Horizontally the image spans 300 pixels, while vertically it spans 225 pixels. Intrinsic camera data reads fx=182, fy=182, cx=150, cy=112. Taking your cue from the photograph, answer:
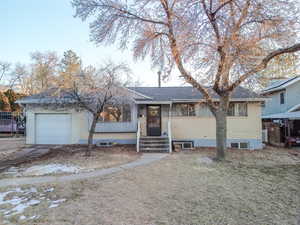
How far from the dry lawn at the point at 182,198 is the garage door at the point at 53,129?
775 centimetres

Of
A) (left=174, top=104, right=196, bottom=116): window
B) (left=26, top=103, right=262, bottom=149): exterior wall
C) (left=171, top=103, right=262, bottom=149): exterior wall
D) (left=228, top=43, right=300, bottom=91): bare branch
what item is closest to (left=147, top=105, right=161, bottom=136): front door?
(left=26, top=103, right=262, bottom=149): exterior wall

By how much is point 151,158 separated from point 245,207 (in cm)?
543

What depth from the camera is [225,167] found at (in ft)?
24.3

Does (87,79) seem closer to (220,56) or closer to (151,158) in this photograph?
(151,158)

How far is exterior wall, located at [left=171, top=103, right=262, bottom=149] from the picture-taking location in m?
12.1

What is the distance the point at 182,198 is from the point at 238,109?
31.8 feet

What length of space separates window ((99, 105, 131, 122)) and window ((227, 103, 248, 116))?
693 cm

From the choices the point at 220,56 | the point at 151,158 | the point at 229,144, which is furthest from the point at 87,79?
the point at 229,144

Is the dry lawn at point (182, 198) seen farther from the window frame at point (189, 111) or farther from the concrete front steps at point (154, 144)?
the window frame at point (189, 111)

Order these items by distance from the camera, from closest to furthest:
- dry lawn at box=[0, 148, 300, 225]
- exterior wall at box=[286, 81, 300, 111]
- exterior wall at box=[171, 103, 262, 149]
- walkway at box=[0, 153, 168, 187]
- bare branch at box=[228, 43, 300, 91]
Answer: dry lawn at box=[0, 148, 300, 225]
walkway at box=[0, 153, 168, 187]
bare branch at box=[228, 43, 300, 91]
exterior wall at box=[171, 103, 262, 149]
exterior wall at box=[286, 81, 300, 111]

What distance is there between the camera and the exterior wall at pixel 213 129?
1209 centimetres

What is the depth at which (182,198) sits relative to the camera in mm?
4438

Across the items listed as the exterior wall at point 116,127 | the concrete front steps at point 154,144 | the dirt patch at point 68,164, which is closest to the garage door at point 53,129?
the exterior wall at point 116,127

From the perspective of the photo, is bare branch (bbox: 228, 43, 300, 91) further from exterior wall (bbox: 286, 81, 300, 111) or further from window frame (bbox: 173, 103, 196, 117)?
exterior wall (bbox: 286, 81, 300, 111)
